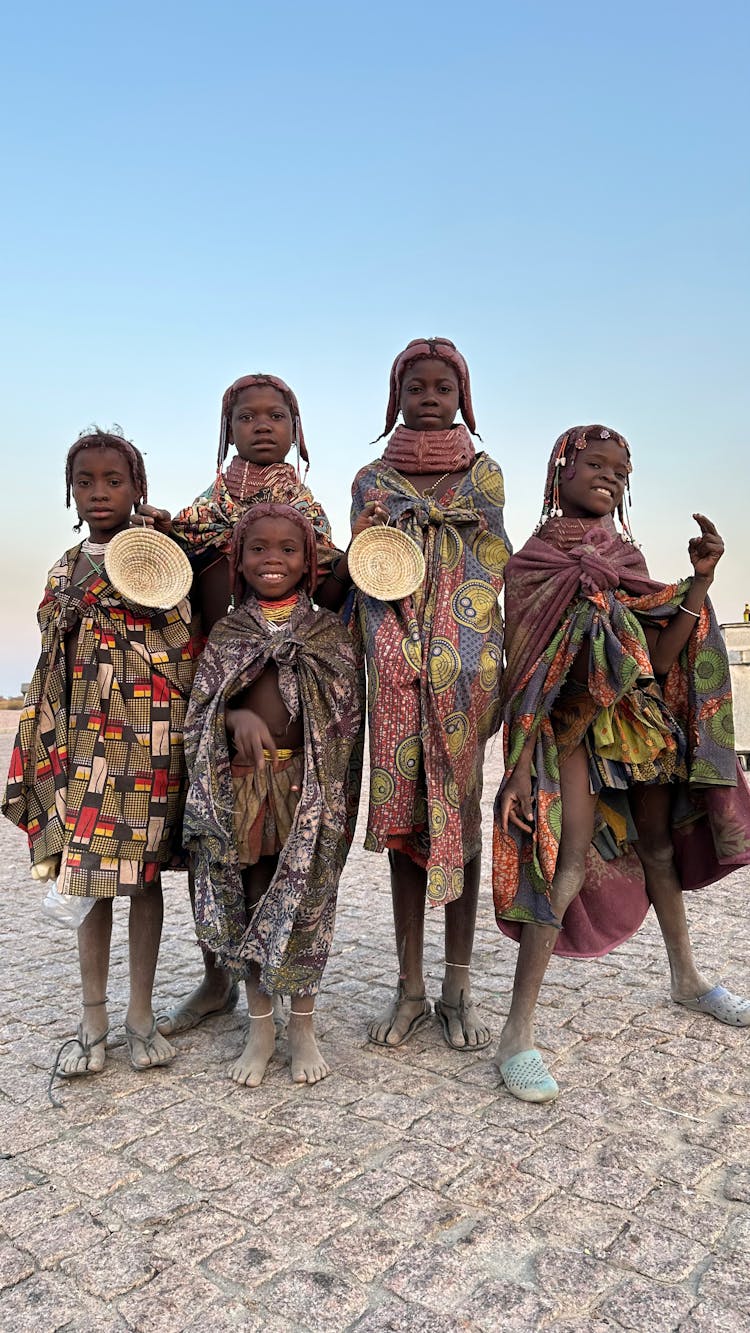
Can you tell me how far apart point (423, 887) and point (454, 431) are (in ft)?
6.24

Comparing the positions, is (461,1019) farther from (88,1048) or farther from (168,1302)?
(168,1302)

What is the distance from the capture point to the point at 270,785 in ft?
11.7

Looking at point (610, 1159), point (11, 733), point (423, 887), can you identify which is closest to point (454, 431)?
point (423, 887)

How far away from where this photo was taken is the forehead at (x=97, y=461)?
3652mm

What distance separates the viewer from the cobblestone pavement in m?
2.24

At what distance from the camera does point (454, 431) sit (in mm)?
3865

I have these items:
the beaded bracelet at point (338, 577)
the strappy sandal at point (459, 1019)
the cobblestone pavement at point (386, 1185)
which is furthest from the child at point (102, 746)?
the strappy sandal at point (459, 1019)

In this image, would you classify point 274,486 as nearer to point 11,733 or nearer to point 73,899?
point 73,899

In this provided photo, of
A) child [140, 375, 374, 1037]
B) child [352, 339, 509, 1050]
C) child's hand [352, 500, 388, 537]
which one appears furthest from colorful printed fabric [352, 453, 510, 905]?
child [140, 375, 374, 1037]

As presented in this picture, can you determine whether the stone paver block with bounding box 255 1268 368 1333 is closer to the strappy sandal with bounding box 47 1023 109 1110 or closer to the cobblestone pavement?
the cobblestone pavement

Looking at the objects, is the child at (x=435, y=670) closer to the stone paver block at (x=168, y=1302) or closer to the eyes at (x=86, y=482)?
the eyes at (x=86, y=482)

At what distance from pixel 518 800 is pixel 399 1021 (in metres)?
1.12

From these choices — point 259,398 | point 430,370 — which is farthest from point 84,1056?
point 430,370

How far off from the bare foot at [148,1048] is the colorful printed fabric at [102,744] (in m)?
0.61
